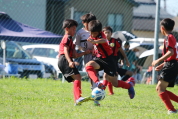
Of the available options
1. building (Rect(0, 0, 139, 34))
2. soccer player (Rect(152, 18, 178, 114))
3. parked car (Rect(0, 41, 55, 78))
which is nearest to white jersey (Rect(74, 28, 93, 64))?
soccer player (Rect(152, 18, 178, 114))

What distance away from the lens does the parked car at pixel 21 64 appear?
13.1 m

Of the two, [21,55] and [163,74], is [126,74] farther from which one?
[21,55]

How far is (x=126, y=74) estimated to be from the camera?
8961 millimetres

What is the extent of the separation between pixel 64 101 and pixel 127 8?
62.4 ft

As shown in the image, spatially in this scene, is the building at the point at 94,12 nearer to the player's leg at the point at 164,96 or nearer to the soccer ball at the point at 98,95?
the soccer ball at the point at 98,95

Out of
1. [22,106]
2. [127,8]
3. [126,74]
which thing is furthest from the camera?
[127,8]

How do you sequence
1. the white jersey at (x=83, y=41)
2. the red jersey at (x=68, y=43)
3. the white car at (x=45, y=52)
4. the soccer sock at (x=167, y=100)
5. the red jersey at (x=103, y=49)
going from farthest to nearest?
the white car at (x=45, y=52), the white jersey at (x=83, y=41), the red jersey at (x=103, y=49), the red jersey at (x=68, y=43), the soccer sock at (x=167, y=100)

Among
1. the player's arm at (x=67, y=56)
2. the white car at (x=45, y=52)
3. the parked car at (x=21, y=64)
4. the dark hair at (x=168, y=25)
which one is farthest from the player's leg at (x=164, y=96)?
the white car at (x=45, y=52)

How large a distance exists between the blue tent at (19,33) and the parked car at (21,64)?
13.5 inches

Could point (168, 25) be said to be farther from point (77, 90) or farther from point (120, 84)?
point (120, 84)

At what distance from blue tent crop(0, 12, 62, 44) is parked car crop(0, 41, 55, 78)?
34cm

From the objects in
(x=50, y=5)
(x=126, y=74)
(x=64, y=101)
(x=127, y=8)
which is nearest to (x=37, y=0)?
(x=50, y=5)

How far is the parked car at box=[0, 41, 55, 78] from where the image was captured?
1307 cm

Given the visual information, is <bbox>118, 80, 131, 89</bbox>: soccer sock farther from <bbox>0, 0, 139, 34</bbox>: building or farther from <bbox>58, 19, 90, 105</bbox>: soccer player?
<bbox>0, 0, 139, 34</bbox>: building
